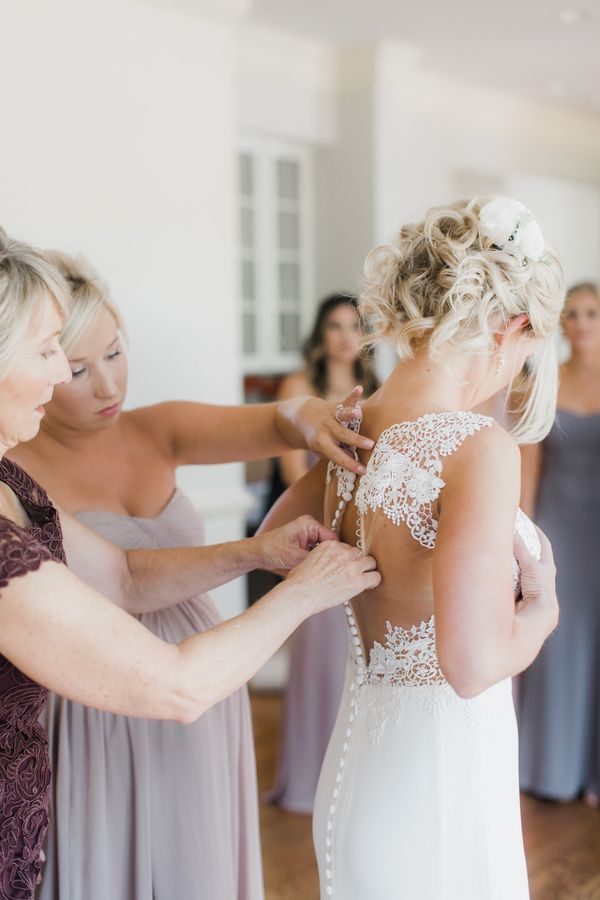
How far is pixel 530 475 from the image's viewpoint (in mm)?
3510

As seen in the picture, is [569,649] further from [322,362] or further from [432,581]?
[432,581]

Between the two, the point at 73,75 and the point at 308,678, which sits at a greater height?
the point at 73,75

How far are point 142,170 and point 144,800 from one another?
212 cm

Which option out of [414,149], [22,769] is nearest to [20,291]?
[22,769]

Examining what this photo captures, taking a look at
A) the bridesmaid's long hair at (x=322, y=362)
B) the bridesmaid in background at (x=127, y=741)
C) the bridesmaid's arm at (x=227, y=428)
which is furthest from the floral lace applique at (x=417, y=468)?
the bridesmaid's long hair at (x=322, y=362)

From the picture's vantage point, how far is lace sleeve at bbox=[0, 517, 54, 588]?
3.88 ft

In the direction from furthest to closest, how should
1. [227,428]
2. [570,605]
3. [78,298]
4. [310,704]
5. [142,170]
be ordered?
[570,605], [310,704], [142,170], [227,428], [78,298]

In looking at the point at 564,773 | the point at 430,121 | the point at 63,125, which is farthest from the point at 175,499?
the point at 430,121

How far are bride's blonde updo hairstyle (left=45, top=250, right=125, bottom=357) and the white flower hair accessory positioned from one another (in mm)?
863

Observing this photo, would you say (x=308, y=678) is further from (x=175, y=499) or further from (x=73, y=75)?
(x=73, y=75)

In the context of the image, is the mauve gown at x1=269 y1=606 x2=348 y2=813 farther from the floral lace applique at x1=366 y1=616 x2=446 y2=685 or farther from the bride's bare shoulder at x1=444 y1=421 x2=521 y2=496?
the bride's bare shoulder at x1=444 y1=421 x2=521 y2=496

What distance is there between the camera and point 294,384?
12.8 ft

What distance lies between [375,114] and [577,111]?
2740 mm

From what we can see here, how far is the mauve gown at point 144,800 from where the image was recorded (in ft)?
6.14
